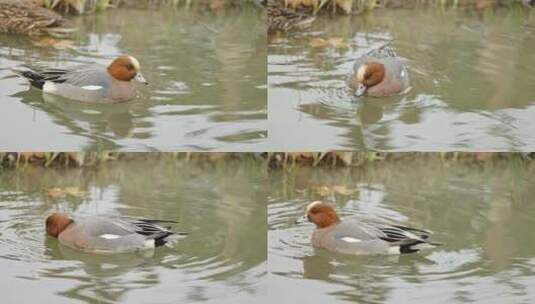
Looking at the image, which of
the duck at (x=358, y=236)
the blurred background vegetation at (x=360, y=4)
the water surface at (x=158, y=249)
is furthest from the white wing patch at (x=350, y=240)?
the blurred background vegetation at (x=360, y=4)

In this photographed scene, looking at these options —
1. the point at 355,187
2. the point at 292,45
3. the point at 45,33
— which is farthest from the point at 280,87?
the point at 45,33

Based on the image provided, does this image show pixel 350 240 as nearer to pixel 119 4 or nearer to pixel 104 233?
pixel 104 233

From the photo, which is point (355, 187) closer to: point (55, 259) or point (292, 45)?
point (292, 45)

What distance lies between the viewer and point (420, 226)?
14.2 ft

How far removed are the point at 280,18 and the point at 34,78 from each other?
2.74 ft

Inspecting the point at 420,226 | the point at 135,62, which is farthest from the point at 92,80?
the point at 420,226

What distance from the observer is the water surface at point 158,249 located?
4184 millimetres

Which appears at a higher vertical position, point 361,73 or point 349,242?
point 361,73

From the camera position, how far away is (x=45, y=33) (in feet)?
14.2

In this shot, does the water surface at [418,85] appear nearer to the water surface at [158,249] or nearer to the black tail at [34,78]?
the water surface at [158,249]

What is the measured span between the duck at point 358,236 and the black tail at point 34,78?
3.16 ft

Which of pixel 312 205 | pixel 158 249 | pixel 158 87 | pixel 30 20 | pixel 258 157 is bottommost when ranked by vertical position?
pixel 158 249

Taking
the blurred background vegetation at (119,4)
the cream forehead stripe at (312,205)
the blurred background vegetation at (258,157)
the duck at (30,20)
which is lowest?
the cream forehead stripe at (312,205)

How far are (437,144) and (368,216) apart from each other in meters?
0.33
